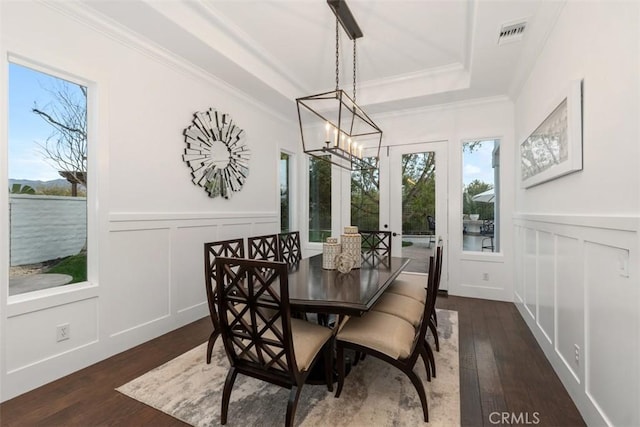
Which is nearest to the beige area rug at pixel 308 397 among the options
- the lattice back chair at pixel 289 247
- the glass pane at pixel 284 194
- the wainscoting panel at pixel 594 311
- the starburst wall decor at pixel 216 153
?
the wainscoting panel at pixel 594 311

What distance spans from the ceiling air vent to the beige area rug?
9.12 feet

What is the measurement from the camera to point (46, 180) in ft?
7.16

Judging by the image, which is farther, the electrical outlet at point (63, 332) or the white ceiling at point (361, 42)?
the white ceiling at point (361, 42)

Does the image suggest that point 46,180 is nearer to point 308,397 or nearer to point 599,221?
point 308,397

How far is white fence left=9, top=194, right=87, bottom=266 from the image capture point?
2.02 m

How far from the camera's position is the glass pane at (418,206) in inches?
172

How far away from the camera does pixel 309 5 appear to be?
8.14ft

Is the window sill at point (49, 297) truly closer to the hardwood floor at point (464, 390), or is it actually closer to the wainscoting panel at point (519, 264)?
the hardwood floor at point (464, 390)

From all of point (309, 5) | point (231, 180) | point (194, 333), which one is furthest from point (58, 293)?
point (309, 5)

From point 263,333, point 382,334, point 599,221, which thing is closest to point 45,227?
point 263,333

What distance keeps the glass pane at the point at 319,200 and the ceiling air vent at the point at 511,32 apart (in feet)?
9.70

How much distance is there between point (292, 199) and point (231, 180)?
1571 mm

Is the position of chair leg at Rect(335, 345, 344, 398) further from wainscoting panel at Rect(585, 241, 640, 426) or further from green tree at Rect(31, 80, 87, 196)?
green tree at Rect(31, 80, 87, 196)

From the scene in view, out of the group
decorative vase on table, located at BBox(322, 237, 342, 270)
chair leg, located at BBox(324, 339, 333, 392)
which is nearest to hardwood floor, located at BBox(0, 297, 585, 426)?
chair leg, located at BBox(324, 339, 333, 392)
